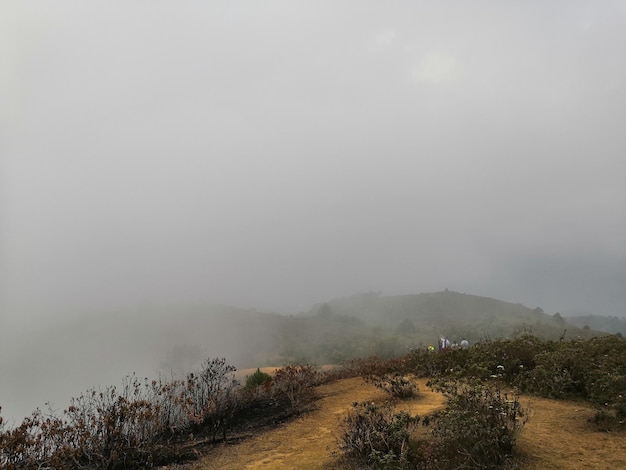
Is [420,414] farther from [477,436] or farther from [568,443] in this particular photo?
[477,436]

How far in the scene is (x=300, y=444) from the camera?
738 centimetres

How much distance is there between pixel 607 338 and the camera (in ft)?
37.3

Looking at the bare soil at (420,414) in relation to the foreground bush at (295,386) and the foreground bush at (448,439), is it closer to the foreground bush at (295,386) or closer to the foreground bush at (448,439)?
the foreground bush at (448,439)

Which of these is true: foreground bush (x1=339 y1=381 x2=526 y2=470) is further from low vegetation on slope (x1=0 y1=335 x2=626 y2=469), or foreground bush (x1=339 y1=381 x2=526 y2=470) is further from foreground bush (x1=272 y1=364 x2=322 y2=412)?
foreground bush (x1=272 y1=364 x2=322 y2=412)

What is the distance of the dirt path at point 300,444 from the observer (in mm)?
6551

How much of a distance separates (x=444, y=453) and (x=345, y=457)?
1594mm

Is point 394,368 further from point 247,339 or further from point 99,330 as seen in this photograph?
point 99,330

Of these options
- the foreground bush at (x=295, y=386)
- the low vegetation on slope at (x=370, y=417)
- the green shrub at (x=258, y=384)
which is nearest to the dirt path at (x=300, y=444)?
the low vegetation on slope at (x=370, y=417)

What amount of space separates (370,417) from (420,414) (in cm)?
198

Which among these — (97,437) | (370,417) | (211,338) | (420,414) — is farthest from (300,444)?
(211,338)

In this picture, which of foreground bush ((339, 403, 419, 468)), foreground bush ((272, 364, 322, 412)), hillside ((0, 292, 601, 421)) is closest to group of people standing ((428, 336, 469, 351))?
foreground bush ((272, 364, 322, 412))

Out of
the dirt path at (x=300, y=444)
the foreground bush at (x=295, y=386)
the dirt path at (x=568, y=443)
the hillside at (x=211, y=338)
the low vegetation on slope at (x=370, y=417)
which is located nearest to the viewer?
the dirt path at (x=568, y=443)

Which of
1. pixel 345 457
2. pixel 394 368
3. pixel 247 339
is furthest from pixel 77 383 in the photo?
pixel 345 457

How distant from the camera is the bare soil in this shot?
16.9ft
